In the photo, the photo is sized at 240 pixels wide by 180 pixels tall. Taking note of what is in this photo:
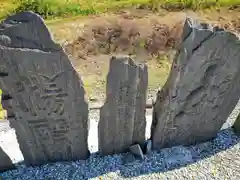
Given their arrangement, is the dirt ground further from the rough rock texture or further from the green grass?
the rough rock texture

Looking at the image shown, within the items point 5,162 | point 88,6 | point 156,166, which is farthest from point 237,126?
point 88,6

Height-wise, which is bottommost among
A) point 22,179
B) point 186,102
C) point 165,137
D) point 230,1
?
point 22,179

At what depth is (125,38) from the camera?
11.6m

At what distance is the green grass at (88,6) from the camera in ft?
42.3

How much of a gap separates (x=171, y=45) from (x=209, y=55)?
16.4 feet

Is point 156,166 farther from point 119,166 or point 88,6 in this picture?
point 88,6

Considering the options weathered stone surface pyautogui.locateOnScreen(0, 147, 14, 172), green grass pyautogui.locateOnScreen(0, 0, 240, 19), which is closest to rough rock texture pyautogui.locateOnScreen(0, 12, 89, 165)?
weathered stone surface pyautogui.locateOnScreen(0, 147, 14, 172)

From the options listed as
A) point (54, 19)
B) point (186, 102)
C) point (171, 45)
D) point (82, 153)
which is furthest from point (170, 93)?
point (54, 19)

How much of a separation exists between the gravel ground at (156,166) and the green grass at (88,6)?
6.27 metres

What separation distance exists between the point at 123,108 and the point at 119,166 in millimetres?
1155

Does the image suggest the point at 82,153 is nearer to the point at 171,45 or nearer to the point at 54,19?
the point at 171,45

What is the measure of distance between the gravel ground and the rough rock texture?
22cm

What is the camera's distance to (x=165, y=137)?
757 centimetres

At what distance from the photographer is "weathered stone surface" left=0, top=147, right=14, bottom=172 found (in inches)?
278
